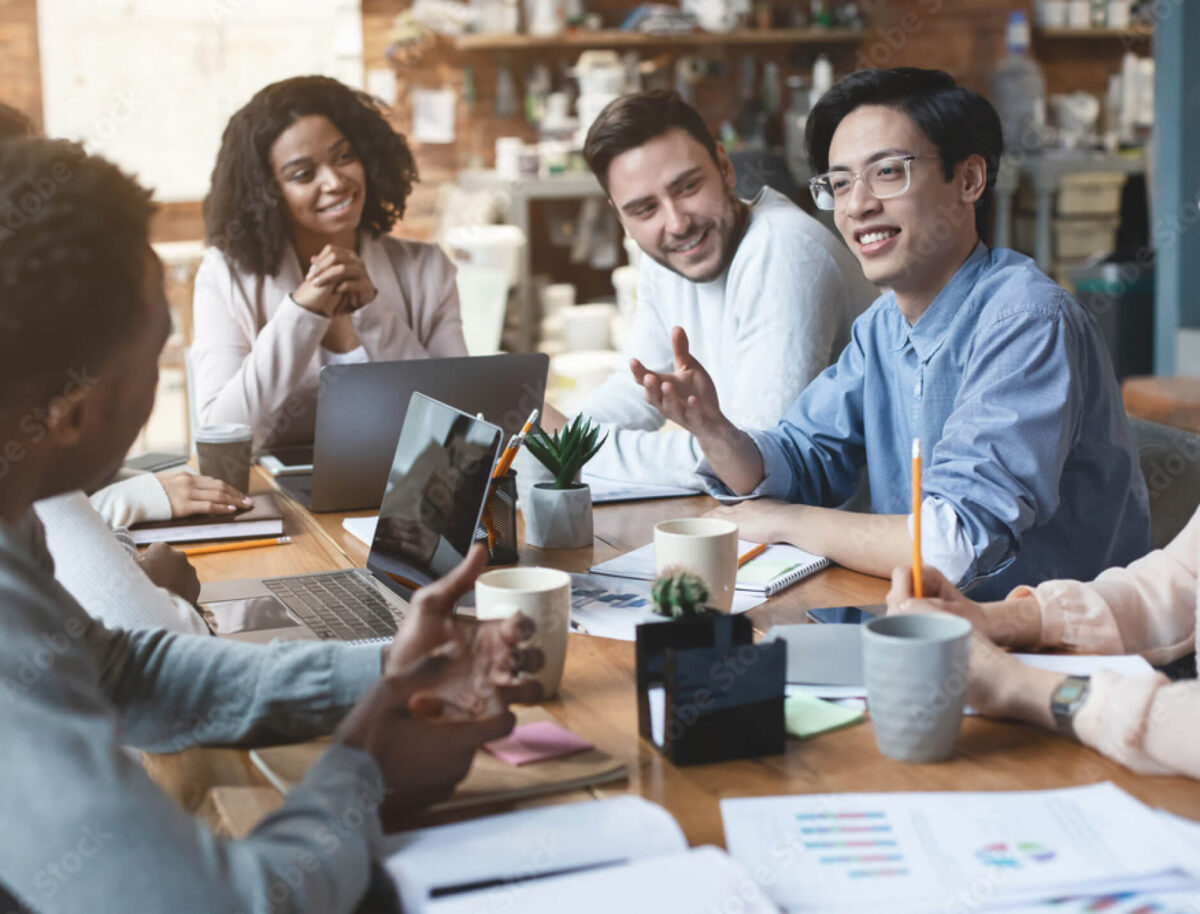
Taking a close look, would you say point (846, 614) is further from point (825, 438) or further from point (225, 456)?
point (225, 456)

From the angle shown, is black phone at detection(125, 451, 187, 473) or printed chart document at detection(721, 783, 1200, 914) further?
black phone at detection(125, 451, 187, 473)

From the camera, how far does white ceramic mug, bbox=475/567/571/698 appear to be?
3.67ft

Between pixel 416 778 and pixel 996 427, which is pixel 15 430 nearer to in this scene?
pixel 416 778

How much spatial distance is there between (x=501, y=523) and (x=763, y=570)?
33 centimetres

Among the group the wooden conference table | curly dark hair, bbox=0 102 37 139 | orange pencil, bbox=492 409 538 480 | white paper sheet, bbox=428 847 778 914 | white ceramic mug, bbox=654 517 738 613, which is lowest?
the wooden conference table

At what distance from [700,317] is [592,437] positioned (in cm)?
89

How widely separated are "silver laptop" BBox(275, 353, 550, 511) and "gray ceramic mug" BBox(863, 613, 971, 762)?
973 millimetres

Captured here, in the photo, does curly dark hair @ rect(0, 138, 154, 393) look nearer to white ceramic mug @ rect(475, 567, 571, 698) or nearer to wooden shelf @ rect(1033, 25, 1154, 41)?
white ceramic mug @ rect(475, 567, 571, 698)

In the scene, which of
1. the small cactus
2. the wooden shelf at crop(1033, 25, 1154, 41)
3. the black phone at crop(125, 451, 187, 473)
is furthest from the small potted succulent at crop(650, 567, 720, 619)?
the wooden shelf at crop(1033, 25, 1154, 41)

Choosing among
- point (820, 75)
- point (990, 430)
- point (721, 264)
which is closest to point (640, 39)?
point (820, 75)

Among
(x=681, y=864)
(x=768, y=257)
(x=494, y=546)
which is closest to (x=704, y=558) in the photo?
(x=494, y=546)

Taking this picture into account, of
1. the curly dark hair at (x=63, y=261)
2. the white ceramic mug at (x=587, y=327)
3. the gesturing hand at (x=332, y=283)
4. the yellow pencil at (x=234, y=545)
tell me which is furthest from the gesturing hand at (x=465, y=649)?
the white ceramic mug at (x=587, y=327)

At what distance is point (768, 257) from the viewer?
228cm

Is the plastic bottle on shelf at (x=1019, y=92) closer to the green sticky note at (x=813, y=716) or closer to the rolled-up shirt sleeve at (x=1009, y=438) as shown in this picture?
the rolled-up shirt sleeve at (x=1009, y=438)
